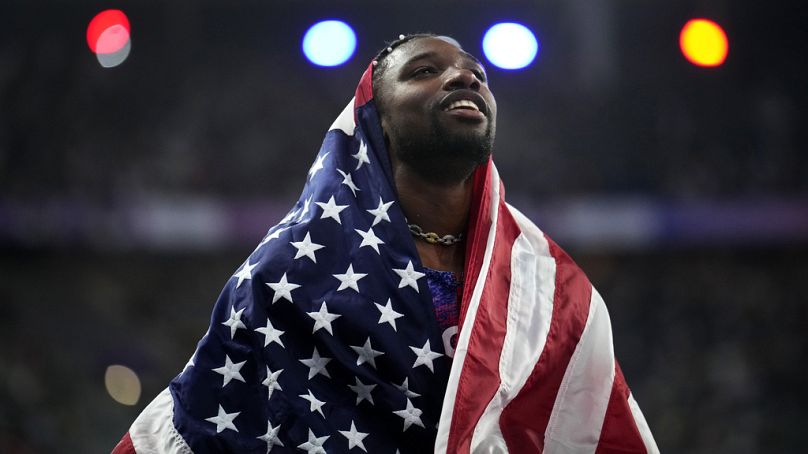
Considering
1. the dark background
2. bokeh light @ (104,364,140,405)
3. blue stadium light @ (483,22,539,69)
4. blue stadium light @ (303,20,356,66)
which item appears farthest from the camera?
the dark background

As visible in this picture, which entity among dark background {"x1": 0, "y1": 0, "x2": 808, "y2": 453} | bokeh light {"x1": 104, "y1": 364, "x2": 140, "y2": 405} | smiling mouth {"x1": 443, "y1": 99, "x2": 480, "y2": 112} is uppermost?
smiling mouth {"x1": 443, "y1": 99, "x2": 480, "y2": 112}

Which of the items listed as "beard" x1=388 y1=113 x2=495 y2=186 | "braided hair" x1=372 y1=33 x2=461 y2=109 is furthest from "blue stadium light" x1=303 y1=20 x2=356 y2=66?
"beard" x1=388 y1=113 x2=495 y2=186

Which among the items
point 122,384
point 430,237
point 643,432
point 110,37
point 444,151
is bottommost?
point 122,384

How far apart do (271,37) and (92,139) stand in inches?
63.8

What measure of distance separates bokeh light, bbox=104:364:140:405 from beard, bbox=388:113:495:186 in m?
5.09

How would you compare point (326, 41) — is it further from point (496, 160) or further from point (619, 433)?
point (619, 433)

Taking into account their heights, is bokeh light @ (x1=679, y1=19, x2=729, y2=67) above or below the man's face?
below

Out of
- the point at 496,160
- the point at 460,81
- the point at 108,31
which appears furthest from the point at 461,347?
the point at 108,31

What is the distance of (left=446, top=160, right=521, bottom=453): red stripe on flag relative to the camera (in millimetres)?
1719

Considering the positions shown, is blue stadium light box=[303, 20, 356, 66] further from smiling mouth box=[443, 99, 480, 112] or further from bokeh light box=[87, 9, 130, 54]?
smiling mouth box=[443, 99, 480, 112]

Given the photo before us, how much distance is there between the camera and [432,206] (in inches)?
82.2

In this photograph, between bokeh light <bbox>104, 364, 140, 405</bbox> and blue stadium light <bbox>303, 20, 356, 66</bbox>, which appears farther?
bokeh light <bbox>104, 364, 140, 405</bbox>

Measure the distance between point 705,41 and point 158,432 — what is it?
5.66m

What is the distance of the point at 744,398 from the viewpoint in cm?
704
